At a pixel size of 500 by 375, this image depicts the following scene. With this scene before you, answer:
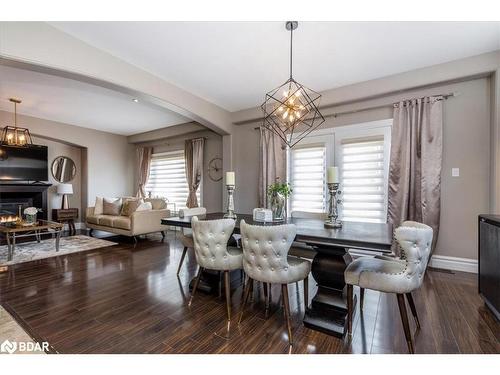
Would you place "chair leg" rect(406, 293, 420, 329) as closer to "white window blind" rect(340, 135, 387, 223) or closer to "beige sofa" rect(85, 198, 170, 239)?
"white window blind" rect(340, 135, 387, 223)

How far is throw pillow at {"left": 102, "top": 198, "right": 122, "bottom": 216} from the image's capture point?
18.7 feet

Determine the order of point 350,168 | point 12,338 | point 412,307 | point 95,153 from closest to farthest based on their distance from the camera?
point 12,338
point 412,307
point 350,168
point 95,153

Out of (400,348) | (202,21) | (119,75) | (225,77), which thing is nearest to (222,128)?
(225,77)

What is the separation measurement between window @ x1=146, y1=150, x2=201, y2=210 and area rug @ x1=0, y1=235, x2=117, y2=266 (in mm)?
2073

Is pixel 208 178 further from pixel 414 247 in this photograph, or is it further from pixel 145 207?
pixel 414 247

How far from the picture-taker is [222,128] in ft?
16.0

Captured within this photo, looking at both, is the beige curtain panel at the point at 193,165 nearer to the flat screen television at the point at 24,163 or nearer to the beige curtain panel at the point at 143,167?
the beige curtain panel at the point at 143,167

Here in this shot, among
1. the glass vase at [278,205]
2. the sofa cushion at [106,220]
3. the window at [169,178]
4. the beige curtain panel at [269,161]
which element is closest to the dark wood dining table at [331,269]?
the glass vase at [278,205]

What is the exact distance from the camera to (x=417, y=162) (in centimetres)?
342

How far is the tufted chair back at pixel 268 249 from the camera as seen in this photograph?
5.98ft

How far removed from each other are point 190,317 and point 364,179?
10.6 ft

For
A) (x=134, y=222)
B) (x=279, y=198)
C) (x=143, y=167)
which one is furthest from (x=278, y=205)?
(x=143, y=167)

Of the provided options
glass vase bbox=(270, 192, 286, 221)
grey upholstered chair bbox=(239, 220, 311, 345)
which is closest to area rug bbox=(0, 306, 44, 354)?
grey upholstered chair bbox=(239, 220, 311, 345)
